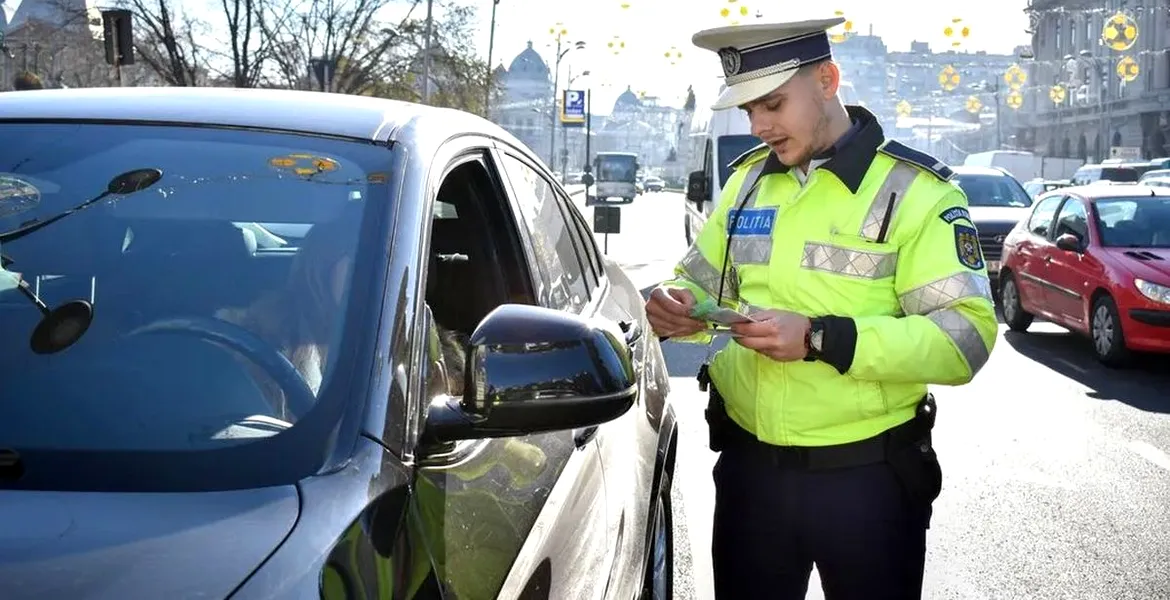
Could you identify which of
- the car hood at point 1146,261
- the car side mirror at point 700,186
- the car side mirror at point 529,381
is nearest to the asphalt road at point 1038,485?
the car hood at point 1146,261

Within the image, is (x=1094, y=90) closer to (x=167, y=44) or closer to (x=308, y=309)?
(x=167, y=44)

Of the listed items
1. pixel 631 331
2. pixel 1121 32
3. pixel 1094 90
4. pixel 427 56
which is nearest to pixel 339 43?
pixel 427 56

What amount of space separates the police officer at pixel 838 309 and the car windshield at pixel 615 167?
7114 cm

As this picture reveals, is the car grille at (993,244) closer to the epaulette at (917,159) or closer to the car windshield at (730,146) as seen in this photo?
the car windshield at (730,146)

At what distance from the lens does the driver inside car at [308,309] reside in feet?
6.68

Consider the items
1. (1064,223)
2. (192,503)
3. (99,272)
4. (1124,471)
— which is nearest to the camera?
(192,503)

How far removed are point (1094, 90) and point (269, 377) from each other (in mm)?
100964

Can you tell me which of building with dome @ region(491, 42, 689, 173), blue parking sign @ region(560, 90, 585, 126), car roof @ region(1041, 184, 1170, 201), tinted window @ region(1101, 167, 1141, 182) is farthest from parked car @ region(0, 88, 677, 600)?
building with dome @ region(491, 42, 689, 173)

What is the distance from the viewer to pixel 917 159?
2.88 meters

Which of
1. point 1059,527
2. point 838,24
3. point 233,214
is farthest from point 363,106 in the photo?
point 1059,527

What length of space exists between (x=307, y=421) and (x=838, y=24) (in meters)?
1.47

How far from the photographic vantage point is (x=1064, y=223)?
12227 mm

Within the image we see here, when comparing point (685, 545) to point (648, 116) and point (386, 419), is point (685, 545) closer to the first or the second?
point (386, 419)

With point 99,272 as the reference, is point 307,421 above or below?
below
